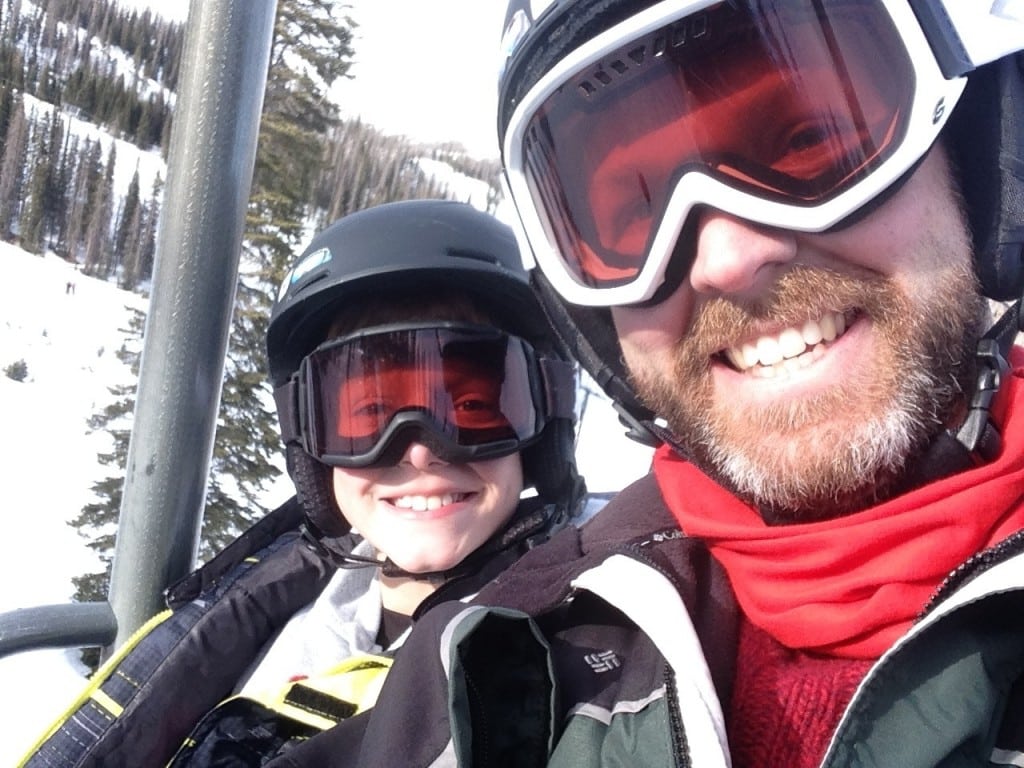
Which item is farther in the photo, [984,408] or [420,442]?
[420,442]

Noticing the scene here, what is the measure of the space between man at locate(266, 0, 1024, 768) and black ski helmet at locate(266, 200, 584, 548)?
0.77 metres

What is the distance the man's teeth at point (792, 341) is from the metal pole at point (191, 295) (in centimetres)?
115

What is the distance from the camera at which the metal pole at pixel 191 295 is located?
161cm

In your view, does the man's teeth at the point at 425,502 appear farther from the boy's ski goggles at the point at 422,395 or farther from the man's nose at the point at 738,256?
the man's nose at the point at 738,256

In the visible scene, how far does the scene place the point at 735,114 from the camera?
49.5 inches

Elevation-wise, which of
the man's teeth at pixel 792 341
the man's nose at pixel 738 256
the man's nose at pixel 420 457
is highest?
the man's nose at pixel 738 256

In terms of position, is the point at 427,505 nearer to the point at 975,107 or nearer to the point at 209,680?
the point at 209,680

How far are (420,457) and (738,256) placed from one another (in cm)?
108

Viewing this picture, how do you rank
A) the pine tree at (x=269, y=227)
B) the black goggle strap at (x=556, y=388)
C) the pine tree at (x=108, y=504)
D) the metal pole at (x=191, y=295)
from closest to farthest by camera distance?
the metal pole at (x=191, y=295) → the black goggle strap at (x=556, y=388) → the pine tree at (x=108, y=504) → the pine tree at (x=269, y=227)

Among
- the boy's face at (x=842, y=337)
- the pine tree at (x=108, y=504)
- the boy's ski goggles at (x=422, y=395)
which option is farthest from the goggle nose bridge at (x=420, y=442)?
the pine tree at (x=108, y=504)

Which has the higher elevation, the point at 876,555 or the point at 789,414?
the point at 789,414

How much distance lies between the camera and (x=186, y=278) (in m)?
1.68

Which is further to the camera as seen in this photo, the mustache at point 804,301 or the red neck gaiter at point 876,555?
the mustache at point 804,301

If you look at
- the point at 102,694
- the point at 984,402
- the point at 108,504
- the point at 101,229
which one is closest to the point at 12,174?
the point at 101,229
